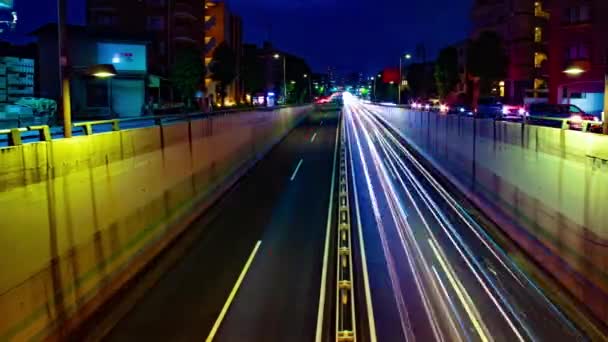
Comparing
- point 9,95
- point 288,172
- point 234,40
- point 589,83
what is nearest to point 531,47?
point 589,83

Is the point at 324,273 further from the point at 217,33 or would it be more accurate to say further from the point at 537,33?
the point at 217,33

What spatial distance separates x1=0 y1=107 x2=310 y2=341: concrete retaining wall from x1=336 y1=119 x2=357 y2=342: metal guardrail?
15.0 feet

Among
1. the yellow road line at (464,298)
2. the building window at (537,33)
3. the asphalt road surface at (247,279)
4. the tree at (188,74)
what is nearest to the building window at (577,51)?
the building window at (537,33)

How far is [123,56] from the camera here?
60.7 meters

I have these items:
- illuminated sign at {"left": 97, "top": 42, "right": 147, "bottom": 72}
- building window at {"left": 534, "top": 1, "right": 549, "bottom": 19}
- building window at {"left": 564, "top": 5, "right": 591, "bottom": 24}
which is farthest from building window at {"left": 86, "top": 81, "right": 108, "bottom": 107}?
building window at {"left": 534, "top": 1, "right": 549, "bottom": 19}

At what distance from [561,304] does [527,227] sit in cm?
440

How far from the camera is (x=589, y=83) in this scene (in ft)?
207

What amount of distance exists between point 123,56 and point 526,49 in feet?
162

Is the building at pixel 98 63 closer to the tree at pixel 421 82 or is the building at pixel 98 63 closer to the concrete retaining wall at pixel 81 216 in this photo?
the concrete retaining wall at pixel 81 216

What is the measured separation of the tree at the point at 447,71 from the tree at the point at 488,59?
57.4 ft

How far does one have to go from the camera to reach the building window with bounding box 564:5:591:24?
63.2 meters

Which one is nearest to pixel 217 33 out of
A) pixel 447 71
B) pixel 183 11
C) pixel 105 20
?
pixel 183 11

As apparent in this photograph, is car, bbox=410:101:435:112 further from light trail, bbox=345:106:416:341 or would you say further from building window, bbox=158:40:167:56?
building window, bbox=158:40:167:56

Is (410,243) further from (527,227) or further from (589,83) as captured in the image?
(589,83)
